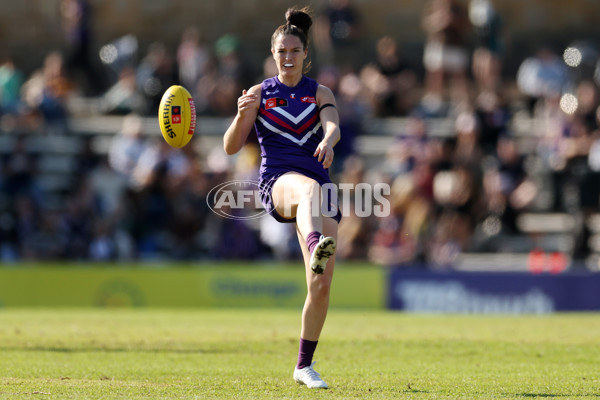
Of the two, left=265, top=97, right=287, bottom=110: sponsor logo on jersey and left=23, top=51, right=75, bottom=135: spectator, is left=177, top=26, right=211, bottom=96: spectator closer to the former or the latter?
left=23, top=51, right=75, bottom=135: spectator

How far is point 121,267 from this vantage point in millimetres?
18562

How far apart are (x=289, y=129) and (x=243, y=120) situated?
0.37 m

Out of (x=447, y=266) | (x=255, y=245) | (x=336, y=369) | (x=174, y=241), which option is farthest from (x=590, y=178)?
(x=336, y=369)

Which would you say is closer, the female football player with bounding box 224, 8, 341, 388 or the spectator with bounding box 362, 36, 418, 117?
the female football player with bounding box 224, 8, 341, 388

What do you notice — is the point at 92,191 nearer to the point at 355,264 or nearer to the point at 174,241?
the point at 174,241

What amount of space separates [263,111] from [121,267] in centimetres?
1084

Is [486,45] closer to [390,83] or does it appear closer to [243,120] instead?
[390,83]

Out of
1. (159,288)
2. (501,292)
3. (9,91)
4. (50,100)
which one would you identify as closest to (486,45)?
(501,292)

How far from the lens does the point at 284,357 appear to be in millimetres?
10180

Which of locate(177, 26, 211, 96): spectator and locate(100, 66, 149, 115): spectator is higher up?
locate(177, 26, 211, 96): spectator

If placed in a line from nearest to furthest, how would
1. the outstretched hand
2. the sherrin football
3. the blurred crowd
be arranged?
the outstretched hand
the sherrin football
the blurred crowd

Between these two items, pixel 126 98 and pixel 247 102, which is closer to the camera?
pixel 247 102

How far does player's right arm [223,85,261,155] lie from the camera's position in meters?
8.22

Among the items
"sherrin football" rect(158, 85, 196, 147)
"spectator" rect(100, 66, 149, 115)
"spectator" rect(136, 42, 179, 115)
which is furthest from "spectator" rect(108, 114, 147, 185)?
"sherrin football" rect(158, 85, 196, 147)
